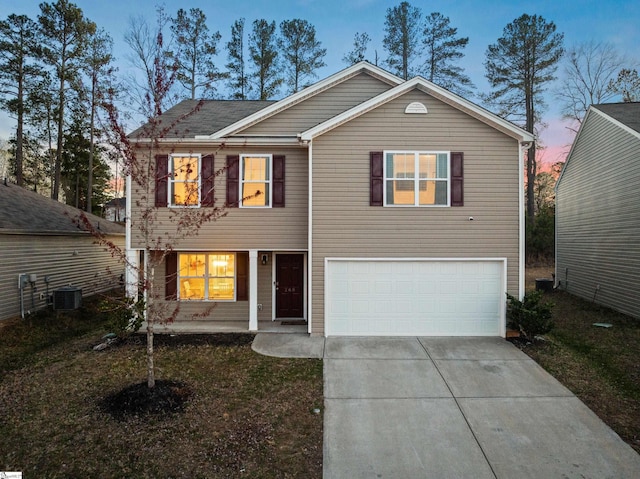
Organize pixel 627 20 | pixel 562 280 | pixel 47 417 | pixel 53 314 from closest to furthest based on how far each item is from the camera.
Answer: pixel 47 417
pixel 53 314
pixel 562 280
pixel 627 20

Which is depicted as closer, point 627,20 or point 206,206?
point 206,206

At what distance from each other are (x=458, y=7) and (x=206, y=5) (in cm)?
1493

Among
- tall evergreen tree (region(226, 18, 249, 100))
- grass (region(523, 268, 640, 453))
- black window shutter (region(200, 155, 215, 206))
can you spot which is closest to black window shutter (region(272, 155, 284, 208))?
black window shutter (region(200, 155, 215, 206))

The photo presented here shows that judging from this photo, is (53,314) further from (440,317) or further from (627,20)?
(627,20)

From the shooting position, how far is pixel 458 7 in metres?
20.8

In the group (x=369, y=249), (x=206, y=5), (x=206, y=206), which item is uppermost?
(x=206, y=5)

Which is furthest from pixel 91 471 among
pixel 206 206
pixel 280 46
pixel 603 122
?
pixel 280 46

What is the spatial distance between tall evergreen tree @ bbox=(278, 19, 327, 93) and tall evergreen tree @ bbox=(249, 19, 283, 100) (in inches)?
19.4

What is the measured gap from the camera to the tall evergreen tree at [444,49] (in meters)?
21.1

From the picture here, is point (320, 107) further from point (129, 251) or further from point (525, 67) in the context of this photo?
point (525, 67)

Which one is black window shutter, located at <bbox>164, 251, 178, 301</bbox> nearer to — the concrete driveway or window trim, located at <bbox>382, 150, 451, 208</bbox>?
the concrete driveway

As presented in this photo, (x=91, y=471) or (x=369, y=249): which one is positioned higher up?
(x=369, y=249)

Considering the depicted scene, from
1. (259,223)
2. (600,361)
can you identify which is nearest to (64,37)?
(259,223)

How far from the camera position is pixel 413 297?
8.98 metres
